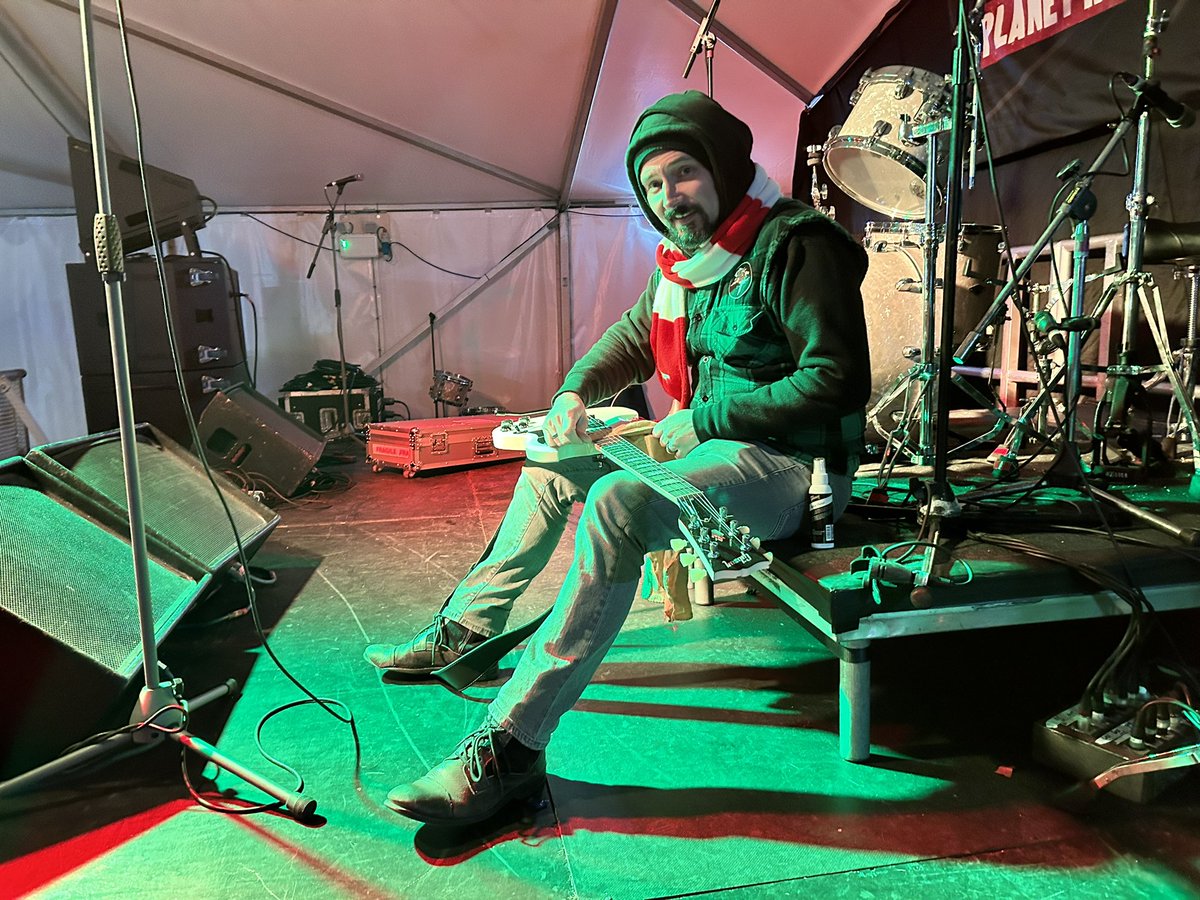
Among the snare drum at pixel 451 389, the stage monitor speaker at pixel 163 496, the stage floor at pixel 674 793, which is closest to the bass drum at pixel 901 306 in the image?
the stage floor at pixel 674 793

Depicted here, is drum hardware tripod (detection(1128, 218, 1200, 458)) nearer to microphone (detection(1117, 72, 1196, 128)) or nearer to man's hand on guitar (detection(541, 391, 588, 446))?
microphone (detection(1117, 72, 1196, 128))

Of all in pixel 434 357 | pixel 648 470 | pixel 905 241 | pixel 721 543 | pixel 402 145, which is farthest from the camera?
pixel 434 357

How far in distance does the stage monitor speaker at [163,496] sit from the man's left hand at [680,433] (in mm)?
1102

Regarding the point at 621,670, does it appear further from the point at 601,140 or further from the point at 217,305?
the point at 601,140

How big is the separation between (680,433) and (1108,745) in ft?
3.35

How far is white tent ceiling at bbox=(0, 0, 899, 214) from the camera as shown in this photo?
4703 millimetres

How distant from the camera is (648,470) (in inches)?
59.9

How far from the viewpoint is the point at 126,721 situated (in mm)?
1671

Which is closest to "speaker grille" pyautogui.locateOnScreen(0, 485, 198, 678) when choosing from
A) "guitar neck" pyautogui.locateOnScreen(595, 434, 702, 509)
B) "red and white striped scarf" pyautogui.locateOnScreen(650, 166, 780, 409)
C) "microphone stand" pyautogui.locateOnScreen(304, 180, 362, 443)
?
"guitar neck" pyautogui.locateOnScreen(595, 434, 702, 509)

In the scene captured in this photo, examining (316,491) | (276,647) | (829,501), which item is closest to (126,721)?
(276,647)

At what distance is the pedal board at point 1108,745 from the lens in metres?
1.39

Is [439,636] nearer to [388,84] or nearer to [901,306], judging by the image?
[901,306]

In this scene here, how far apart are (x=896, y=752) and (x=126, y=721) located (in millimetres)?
1644

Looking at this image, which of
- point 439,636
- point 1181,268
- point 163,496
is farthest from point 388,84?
point 1181,268
